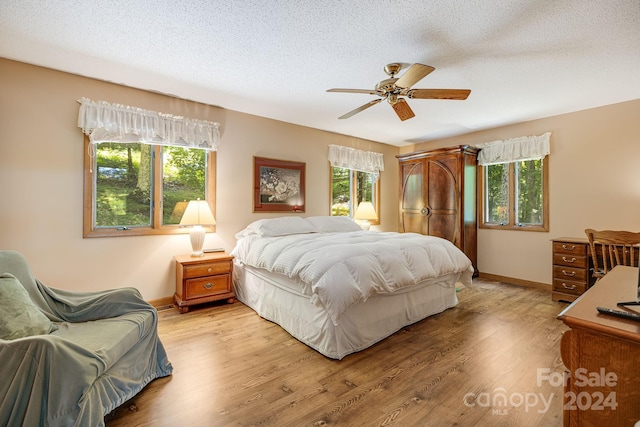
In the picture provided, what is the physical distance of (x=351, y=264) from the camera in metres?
2.30

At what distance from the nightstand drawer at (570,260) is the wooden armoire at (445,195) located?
1.17 metres

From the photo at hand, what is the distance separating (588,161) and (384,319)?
3.55 metres

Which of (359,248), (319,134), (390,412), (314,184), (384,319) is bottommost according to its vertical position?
(390,412)

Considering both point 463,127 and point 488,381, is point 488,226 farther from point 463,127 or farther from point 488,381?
point 488,381

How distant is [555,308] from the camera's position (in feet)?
11.0

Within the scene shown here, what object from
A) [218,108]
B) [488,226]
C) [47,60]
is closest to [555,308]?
[488,226]

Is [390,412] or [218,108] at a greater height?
[218,108]

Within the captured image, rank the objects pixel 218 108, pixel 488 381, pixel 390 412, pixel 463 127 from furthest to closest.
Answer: pixel 463 127, pixel 218 108, pixel 488 381, pixel 390 412

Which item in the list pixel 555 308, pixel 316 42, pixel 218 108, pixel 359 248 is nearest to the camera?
pixel 316 42

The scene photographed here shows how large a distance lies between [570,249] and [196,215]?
4.49 metres

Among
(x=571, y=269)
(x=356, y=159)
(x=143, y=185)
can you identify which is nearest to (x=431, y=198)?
(x=356, y=159)

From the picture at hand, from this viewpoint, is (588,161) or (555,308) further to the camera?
(588,161)

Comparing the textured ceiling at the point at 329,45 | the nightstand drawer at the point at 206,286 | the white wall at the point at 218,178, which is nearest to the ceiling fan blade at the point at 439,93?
the textured ceiling at the point at 329,45

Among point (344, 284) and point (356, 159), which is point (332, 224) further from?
point (344, 284)
